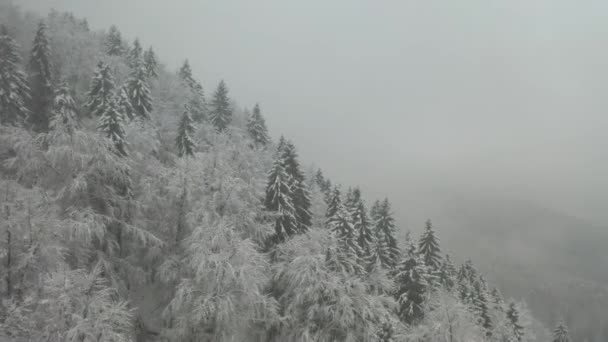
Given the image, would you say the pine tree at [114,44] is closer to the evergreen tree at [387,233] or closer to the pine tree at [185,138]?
the pine tree at [185,138]

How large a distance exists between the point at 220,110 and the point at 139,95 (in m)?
15.8

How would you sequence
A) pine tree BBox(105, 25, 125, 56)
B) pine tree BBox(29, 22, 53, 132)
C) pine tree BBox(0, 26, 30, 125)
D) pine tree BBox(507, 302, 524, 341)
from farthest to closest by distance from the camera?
1. pine tree BBox(105, 25, 125, 56)
2. pine tree BBox(29, 22, 53, 132)
3. pine tree BBox(507, 302, 524, 341)
4. pine tree BBox(0, 26, 30, 125)

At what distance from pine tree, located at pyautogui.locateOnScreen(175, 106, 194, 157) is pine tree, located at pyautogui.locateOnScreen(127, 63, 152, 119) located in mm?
7443

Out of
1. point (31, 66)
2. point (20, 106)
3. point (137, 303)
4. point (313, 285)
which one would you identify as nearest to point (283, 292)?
point (313, 285)

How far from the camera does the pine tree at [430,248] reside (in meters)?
43.8

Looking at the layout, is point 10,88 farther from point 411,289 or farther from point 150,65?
point 411,289

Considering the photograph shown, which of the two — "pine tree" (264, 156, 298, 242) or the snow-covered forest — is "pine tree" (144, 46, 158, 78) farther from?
"pine tree" (264, 156, 298, 242)

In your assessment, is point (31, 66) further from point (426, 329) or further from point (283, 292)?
point (426, 329)

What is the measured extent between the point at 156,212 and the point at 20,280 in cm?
1012

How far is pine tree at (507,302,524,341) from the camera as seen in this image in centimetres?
4875

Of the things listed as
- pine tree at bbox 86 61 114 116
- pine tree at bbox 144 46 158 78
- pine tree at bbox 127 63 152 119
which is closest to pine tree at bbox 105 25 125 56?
pine tree at bbox 144 46 158 78

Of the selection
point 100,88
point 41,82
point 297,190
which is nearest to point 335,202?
point 297,190

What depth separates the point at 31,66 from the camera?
52594mm

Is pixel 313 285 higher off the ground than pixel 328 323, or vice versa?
pixel 313 285
